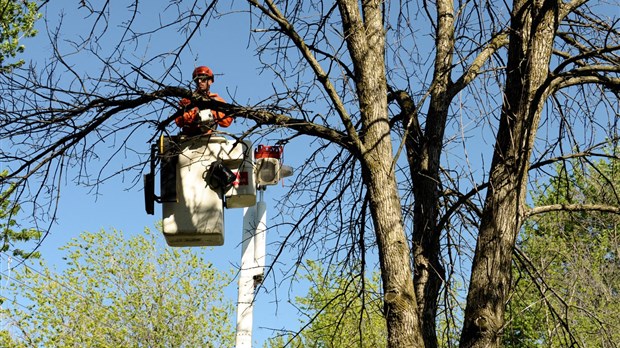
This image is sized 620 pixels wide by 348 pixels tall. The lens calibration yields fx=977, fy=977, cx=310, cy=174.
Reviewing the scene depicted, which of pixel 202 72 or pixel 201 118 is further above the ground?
pixel 202 72

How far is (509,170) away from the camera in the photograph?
4.32 meters

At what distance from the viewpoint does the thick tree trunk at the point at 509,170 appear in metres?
4.12

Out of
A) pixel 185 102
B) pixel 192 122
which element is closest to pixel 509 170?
pixel 185 102

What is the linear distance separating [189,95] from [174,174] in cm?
84

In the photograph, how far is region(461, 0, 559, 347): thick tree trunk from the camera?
4121 millimetres

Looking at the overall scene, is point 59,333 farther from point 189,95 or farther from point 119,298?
point 189,95

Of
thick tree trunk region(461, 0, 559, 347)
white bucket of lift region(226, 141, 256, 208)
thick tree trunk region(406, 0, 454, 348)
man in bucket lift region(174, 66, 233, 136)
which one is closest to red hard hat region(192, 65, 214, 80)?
man in bucket lift region(174, 66, 233, 136)

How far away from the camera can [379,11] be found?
513cm

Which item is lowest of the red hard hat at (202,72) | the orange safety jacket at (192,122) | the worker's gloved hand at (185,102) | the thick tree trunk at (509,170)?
the thick tree trunk at (509,170)

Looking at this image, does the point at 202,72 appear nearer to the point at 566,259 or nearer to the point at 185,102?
the point at 185,102

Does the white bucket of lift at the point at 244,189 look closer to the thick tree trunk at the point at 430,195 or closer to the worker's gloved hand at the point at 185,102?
the worker's gloved hand at the point at 185,102

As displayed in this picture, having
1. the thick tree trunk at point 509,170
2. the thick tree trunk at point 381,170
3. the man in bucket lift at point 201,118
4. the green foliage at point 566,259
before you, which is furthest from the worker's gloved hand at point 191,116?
the green foliage at point 566,259

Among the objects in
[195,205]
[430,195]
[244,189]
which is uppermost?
[244,189]

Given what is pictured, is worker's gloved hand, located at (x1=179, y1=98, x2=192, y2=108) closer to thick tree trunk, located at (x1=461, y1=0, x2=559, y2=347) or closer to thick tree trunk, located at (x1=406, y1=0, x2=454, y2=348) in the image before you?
thick tree trunk, located at (x1=406, y1=0, x2=454, y2=348)
